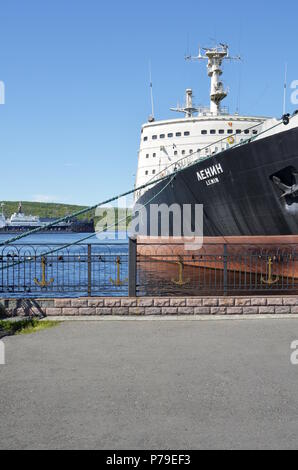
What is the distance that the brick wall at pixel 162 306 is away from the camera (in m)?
8.78

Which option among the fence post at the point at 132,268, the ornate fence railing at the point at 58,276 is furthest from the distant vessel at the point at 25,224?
the fence post at the point at 132,268

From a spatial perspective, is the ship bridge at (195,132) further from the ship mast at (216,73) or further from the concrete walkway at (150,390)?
the concrete walkway at (150,390)

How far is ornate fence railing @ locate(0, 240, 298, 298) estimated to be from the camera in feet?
31.2

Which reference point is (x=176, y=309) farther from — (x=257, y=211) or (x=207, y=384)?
(x=257, y=211)

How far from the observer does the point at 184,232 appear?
26.7 meters

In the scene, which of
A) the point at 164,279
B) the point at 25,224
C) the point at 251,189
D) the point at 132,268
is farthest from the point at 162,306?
the point at 25,224

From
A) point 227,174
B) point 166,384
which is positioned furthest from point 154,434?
point 227,174

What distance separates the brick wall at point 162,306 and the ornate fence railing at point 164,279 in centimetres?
33

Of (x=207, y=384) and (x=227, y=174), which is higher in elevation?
(x=227, y=174)

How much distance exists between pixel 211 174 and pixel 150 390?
59.4 ft

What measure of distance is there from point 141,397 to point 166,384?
48 centimetres

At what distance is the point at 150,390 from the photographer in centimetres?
472

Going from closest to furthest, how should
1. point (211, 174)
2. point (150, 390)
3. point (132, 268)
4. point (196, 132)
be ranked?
point (150, 390)
point (132, 268)
point (211, 174)
point (196, 132)

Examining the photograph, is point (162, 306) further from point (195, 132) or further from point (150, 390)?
point (195, 132)
